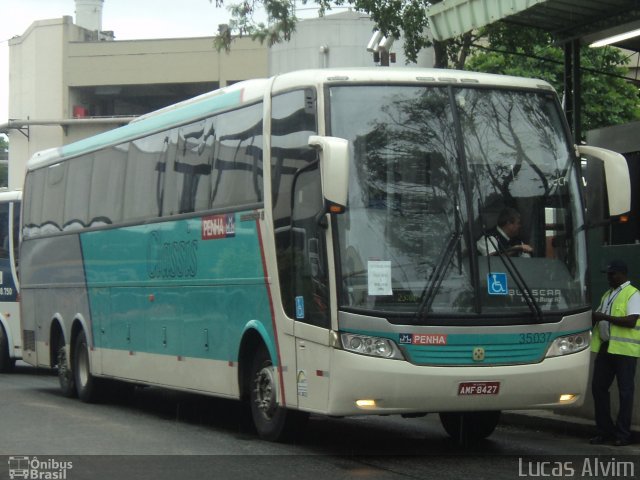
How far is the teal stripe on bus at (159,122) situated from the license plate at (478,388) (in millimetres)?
3988

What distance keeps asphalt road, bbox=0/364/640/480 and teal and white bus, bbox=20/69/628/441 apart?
1.57 feet

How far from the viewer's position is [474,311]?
34.1ft

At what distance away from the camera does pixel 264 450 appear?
11.3m

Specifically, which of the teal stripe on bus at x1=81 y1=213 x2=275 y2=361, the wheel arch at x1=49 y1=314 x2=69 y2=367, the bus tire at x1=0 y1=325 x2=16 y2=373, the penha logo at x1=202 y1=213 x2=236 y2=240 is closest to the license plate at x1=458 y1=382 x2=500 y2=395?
the teal stripe on bus at x1=81 y1=213 x2=275 y2=361

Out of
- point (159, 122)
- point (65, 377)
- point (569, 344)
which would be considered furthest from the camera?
point (65, 377)

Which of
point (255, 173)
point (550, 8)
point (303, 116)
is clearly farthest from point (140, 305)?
point (550, 8)

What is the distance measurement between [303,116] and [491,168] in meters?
1.71

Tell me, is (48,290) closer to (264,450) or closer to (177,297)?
(177,297)

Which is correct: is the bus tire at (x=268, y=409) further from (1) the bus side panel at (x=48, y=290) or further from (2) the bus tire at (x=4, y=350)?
(2) the bus tire at (x=4, y=350)

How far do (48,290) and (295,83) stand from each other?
353 inches

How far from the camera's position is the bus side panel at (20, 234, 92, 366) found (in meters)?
17.6

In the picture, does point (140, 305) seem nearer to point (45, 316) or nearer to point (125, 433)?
point (125, 433)

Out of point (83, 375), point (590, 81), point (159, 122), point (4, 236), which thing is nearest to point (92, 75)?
Answer: point (590, 81)

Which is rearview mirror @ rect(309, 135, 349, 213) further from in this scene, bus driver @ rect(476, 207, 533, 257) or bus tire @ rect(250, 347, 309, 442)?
bus tire @ rect(250, 347, 309, 442)
